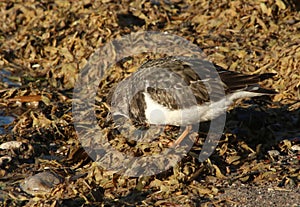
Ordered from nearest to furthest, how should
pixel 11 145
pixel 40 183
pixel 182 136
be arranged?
pixel 40 183, pixel 182 136, pixel 11 145

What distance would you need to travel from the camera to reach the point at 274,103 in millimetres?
6277

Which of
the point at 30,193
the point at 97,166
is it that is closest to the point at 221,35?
the point at 97,166

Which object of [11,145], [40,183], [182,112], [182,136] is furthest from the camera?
[11,145]

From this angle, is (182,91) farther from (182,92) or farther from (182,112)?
(182,112)

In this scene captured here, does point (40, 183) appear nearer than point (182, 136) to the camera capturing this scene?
Yes

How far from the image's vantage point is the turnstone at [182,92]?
5164 millimetres

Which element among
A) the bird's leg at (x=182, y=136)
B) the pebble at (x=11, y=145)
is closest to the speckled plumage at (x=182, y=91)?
the bird's leg at (x=182, y=136)

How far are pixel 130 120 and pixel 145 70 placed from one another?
567 mm

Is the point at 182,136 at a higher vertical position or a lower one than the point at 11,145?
higher

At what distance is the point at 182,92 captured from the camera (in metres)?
5.21

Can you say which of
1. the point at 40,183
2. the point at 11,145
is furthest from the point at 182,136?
the point at 11,145

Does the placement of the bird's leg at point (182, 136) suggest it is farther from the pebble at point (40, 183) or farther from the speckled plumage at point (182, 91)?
the pebble at point (40, 183)

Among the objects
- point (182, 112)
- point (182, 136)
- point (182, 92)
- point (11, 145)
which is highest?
point (182, 92)

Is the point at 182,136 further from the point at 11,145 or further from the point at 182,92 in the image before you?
the point at 11,145
